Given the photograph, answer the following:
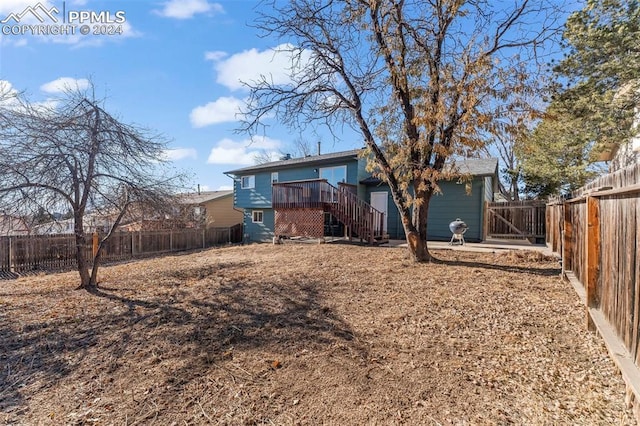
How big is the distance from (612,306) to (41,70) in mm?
9518

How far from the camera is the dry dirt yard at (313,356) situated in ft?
7.83

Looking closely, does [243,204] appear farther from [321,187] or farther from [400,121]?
[400,121]

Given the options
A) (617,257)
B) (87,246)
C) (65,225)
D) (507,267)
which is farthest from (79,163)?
(507,267)

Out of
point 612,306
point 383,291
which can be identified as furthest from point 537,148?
point 612,306

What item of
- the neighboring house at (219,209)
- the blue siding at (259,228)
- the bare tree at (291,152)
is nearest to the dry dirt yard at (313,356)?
the blue siding at (259,228)

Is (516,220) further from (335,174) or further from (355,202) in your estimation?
(335,174)

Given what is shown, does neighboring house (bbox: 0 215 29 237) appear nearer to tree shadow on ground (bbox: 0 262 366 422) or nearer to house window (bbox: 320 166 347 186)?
tree shadow on ground (bbox: 0 262 366 422)

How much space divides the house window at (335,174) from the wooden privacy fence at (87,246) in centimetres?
765

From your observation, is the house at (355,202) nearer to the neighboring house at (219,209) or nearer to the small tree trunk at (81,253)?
the neighboring house at (219,209)

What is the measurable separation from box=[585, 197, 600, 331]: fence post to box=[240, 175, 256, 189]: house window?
55.4 feet

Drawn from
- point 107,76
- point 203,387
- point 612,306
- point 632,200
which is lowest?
point 203,387

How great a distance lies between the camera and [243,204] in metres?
18.9

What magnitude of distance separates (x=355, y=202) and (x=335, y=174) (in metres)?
3.72

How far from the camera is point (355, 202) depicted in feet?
39.9
